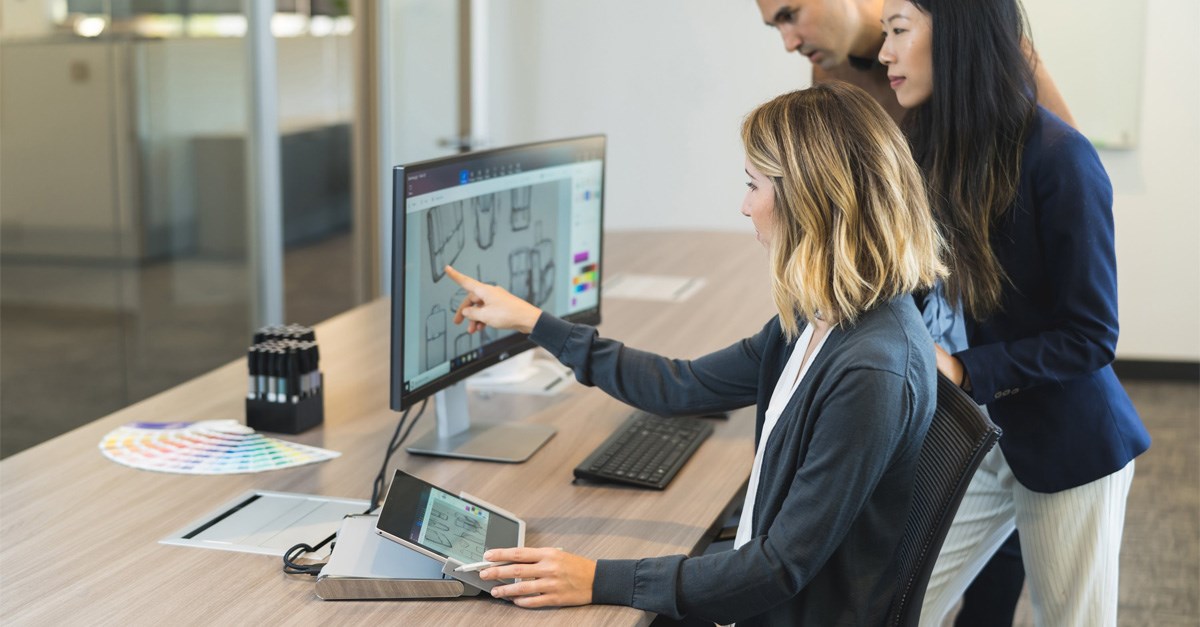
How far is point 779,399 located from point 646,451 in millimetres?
439

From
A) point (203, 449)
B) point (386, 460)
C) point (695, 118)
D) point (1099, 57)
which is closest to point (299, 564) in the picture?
point (386, 460)

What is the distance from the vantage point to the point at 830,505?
1.33 meters

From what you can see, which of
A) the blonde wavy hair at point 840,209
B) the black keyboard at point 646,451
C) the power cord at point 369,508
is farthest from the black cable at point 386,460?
the blonde wavy hair at point 840,209

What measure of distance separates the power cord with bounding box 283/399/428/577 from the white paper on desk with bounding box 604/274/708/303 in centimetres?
105

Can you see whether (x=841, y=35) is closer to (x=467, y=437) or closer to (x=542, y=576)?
(x=467, y=437)

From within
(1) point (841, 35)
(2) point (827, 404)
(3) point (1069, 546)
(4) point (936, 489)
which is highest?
(1) point (841, 35)

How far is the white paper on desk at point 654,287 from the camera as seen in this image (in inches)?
120

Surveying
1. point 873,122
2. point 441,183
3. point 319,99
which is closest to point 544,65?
point 319,99

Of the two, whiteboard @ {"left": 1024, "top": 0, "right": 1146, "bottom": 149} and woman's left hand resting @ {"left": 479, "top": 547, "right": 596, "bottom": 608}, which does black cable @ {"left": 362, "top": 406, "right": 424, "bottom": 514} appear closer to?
woman's left hand resting @ {"left": 479, "top": 547, "right": 596, "bottom": 608}

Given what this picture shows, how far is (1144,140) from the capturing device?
4953mm

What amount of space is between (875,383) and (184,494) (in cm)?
100

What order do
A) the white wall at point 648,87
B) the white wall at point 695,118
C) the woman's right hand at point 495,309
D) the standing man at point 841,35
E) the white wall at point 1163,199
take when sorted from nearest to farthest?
1. the woman's right hand at point 495,309
2. the standing man at point 841,35
3. the white wall at point 1163,199
4. the white wall at point 695,118
5. the white wall at point 648,87

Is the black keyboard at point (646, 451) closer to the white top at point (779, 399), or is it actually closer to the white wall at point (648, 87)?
the white top at point (779, 399)

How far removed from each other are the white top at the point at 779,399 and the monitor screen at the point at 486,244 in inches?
20.8
